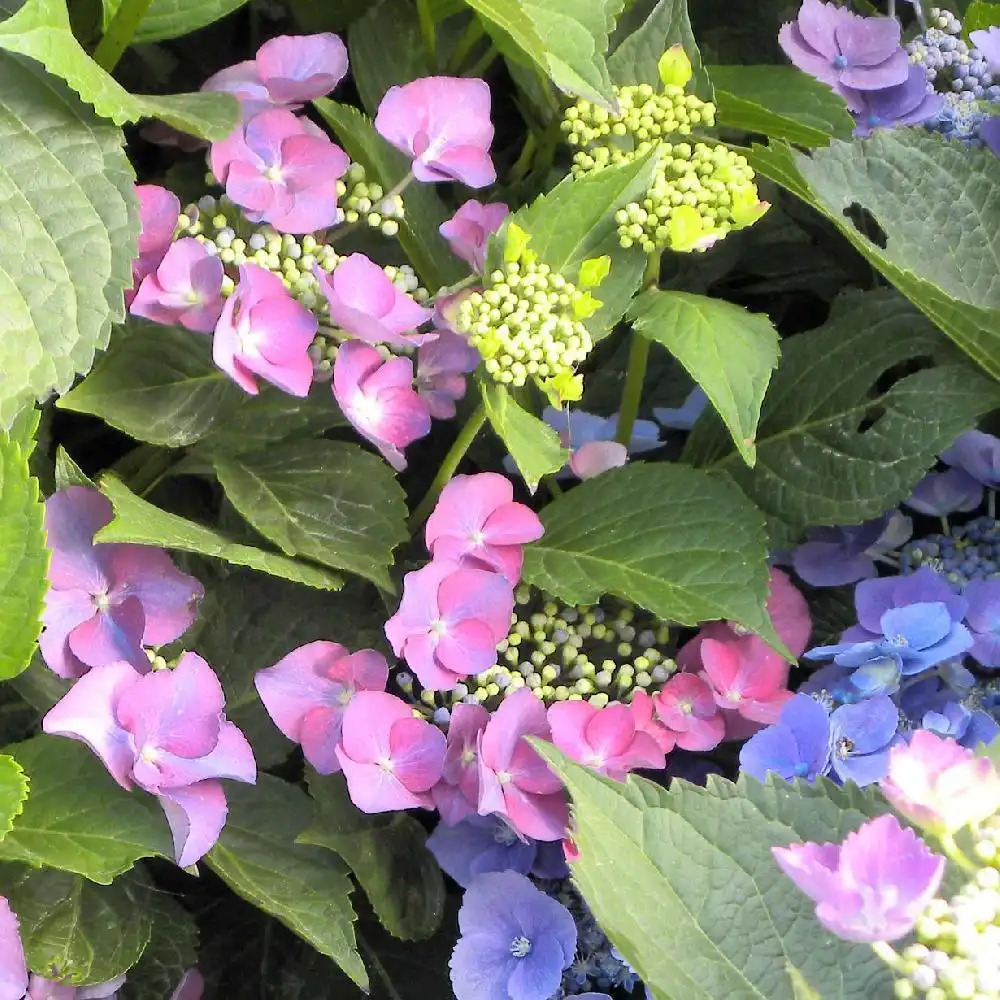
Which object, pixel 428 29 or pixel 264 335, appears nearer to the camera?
pixel 264 335

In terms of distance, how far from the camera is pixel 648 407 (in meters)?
0.97

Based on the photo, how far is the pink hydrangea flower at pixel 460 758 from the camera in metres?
0.74

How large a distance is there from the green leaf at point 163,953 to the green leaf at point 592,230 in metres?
0.46

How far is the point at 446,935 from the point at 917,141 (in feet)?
2.06

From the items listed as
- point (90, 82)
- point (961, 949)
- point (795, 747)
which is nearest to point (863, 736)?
point (795, 747)

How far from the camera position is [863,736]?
0.73 m

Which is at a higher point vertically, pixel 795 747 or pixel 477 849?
pixel 795 747

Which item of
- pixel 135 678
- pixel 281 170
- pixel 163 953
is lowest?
pixel 163 953

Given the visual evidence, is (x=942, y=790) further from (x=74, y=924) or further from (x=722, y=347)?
(x=74, y=924)

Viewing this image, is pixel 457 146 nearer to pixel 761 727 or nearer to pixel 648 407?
pixel 648 407

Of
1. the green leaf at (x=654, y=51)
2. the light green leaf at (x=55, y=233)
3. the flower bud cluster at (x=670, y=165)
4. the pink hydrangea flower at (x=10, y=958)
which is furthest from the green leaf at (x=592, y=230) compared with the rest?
the pink hydrangea flower at (x=10, y=958)

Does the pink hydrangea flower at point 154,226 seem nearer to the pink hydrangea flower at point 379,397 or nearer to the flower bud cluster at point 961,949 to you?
the pink hydrangea flower at point 379,397

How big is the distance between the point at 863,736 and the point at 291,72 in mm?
533

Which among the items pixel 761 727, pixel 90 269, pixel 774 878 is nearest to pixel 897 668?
pixel 761 727
